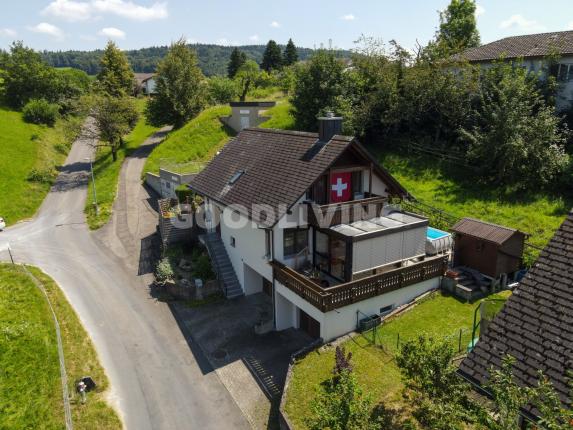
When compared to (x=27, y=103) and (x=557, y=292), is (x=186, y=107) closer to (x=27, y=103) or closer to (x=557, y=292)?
(x=27, y=103)

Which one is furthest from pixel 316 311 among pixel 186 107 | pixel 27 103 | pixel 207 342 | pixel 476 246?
pixel 27 103

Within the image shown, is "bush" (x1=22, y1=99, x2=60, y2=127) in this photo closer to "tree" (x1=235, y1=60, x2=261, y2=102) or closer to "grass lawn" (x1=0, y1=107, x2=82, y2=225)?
"grass lawn" (x1=0, y1=107, x2=82, y2=225)

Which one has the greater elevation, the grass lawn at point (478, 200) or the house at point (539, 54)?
the house at point (539, 54)

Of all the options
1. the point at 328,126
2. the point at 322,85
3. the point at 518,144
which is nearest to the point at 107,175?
the point at 322,85

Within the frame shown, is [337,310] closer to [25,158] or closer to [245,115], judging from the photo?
[245,115]

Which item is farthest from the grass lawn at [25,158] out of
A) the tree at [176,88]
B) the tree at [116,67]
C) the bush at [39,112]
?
the tree at [116,67]

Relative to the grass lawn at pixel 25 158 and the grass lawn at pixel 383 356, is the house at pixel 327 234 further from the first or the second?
the grass lawn at pixel 25 158
